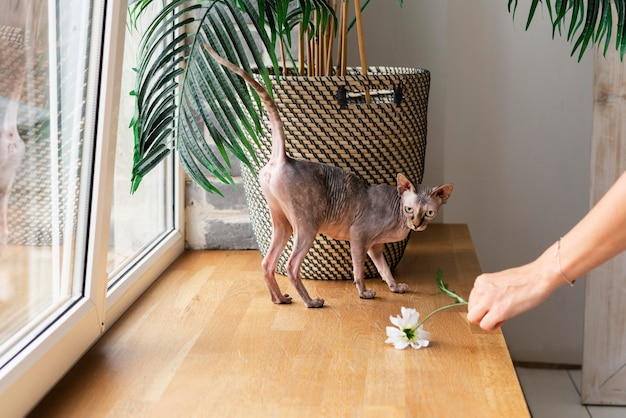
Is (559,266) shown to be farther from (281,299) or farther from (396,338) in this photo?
(281,299)

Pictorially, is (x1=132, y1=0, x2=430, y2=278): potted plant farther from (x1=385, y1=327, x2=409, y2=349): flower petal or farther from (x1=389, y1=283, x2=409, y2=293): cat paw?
(x1=385, y1=327, x2=409, y2=349): flower petal

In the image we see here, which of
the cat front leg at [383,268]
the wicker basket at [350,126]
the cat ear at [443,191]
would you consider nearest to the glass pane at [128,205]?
the wicker basket at [350,126]

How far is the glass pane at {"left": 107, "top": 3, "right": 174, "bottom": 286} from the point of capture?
4.44ft

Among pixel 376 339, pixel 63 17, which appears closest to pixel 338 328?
pixel 376 339

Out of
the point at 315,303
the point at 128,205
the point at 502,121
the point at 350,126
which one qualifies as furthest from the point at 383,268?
the point at 502,121

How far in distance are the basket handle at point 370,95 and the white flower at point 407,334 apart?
383 millimetres

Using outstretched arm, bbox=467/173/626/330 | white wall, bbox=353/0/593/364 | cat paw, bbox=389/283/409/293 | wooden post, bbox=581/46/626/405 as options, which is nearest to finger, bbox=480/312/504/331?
outstretched arm, bbox=467/173/626/330

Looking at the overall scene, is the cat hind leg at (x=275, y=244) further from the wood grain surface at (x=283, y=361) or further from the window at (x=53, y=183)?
the window at (x=53, y=183)

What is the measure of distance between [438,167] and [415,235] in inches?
9.9

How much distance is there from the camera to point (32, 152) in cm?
94

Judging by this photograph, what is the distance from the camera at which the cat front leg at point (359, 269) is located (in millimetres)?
1308

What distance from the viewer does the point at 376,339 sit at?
1.17m

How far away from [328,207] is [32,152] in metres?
0.50

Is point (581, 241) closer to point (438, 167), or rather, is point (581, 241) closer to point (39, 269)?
point (39, 269)
